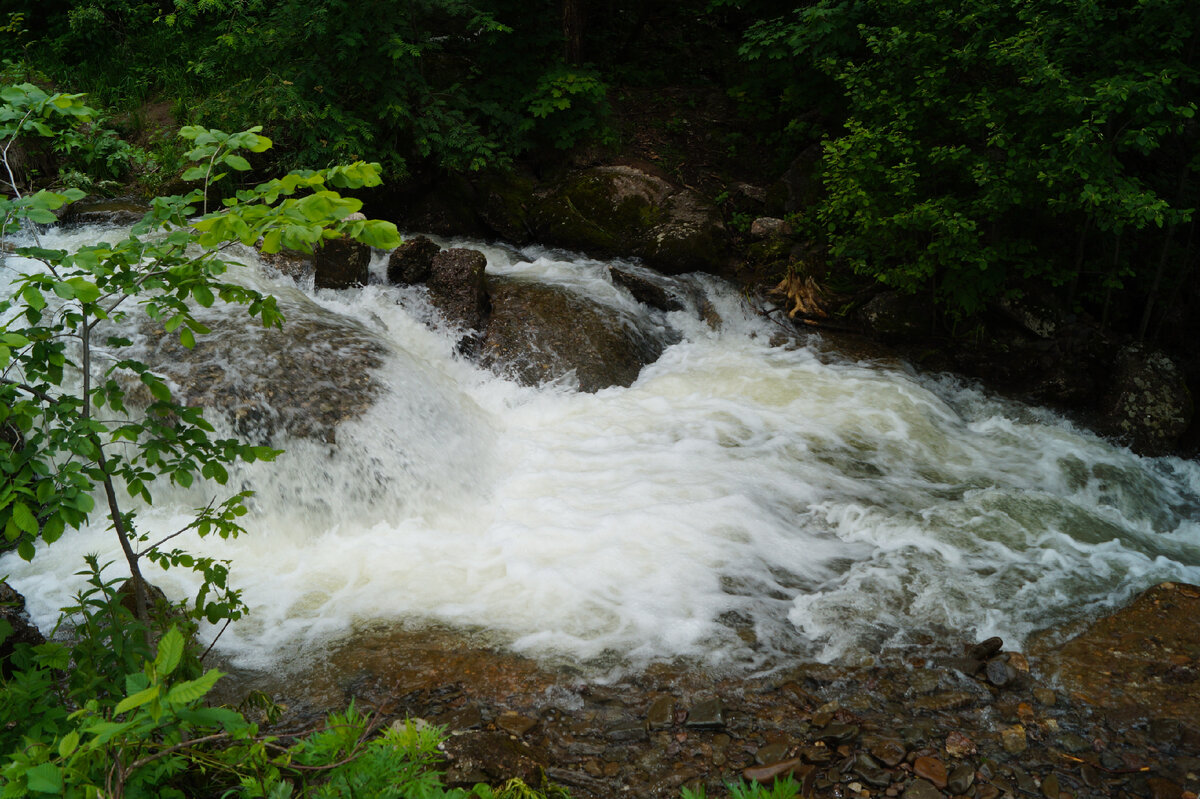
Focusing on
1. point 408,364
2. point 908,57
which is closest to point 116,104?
point 408,364

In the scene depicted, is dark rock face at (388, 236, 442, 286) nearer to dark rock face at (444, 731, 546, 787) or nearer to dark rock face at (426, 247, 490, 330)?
dark rock face at (426, 247, 490, 330)

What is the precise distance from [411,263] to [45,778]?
749 centimetres

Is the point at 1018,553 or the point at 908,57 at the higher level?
the point at 908,57

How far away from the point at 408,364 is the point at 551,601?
3203 mm

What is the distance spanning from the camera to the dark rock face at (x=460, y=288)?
28.0 feet

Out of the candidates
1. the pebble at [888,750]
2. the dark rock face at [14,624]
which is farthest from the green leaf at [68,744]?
the pebble at [888,750]

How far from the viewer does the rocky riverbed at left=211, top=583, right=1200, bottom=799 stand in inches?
135

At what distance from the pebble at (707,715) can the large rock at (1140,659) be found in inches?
73.6

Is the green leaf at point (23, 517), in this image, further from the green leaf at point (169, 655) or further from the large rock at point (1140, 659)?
the large rock at point (1140, 659)

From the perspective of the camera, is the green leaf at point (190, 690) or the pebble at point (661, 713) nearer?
the green leaf at point (190, 690)

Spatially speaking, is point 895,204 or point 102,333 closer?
point 102,333

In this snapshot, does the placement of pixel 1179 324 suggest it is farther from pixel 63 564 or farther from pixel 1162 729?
pixel 63 564

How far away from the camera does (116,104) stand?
38.1ft

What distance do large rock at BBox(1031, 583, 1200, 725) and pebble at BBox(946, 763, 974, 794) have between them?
1.01m
